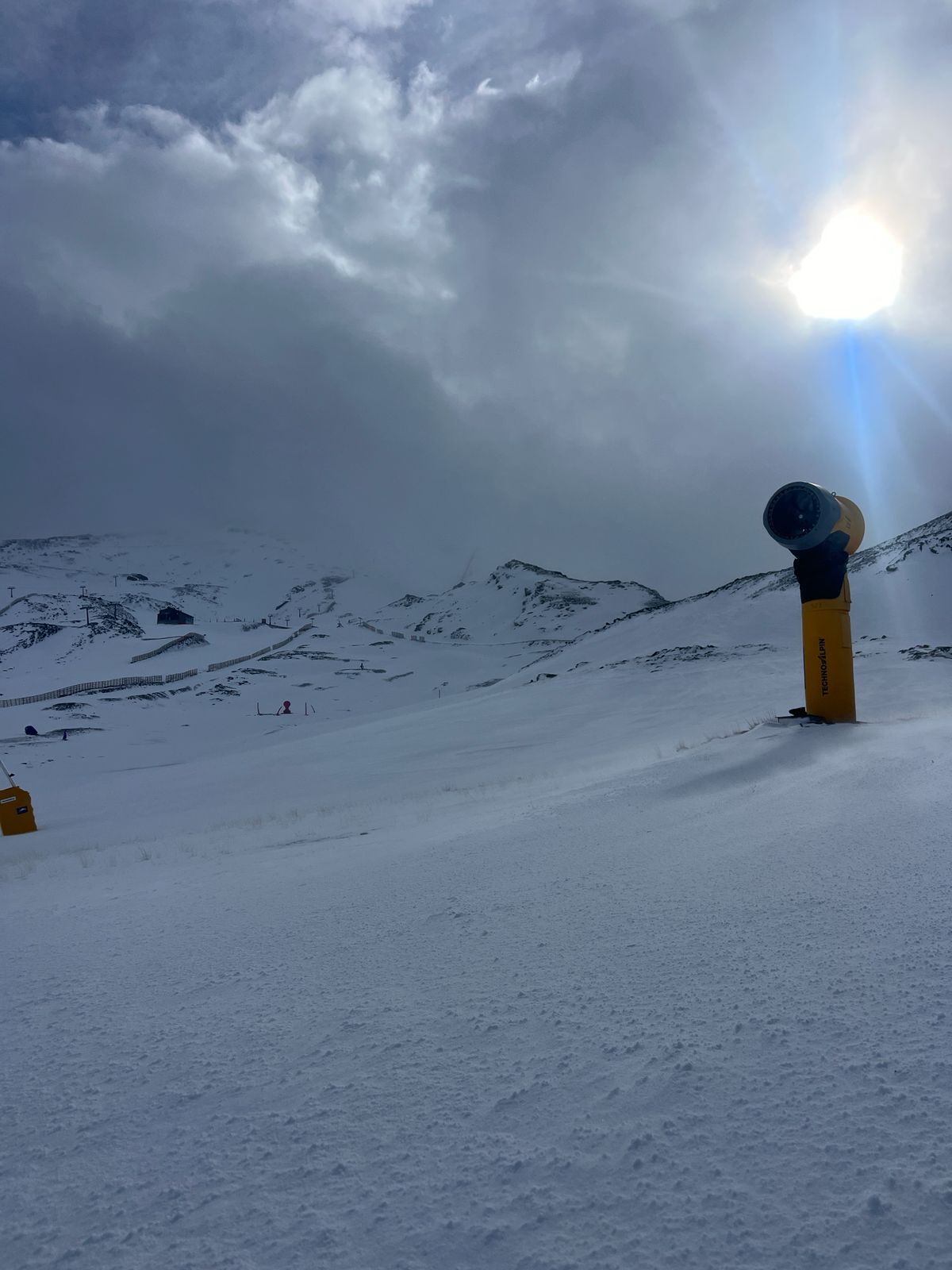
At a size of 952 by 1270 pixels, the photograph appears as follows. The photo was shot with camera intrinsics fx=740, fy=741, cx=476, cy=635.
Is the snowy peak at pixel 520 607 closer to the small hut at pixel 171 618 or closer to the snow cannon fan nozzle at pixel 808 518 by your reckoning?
the small hut at pixel 171 618

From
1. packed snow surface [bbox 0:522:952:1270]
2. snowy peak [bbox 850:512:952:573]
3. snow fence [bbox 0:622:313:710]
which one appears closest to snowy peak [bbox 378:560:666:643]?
snow fence [bbox 0:622:313:710]

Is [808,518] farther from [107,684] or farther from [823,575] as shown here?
[107,684]

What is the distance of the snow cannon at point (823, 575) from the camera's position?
278 inches

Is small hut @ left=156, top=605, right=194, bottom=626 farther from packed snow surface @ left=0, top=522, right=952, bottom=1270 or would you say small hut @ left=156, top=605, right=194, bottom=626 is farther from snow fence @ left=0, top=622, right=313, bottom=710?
packed snow surface @ left=0, top=522, right=952, bottom=1270

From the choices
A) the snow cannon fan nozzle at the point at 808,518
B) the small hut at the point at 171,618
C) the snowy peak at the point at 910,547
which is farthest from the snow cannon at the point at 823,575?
the small hut at the point at 171,618

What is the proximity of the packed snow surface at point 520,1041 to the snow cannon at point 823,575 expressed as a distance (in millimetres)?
1924

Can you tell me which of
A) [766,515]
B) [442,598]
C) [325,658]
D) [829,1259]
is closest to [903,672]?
[766,515]

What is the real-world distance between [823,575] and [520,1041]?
655cm

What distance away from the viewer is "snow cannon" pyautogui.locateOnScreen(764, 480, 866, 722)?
7.05m

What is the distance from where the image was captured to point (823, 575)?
7250 millimetres

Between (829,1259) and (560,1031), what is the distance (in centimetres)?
77

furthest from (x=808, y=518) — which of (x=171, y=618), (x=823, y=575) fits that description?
(x=171, y=618)

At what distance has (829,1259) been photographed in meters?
1.14

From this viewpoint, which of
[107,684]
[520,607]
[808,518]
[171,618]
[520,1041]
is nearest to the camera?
[520,1041]
